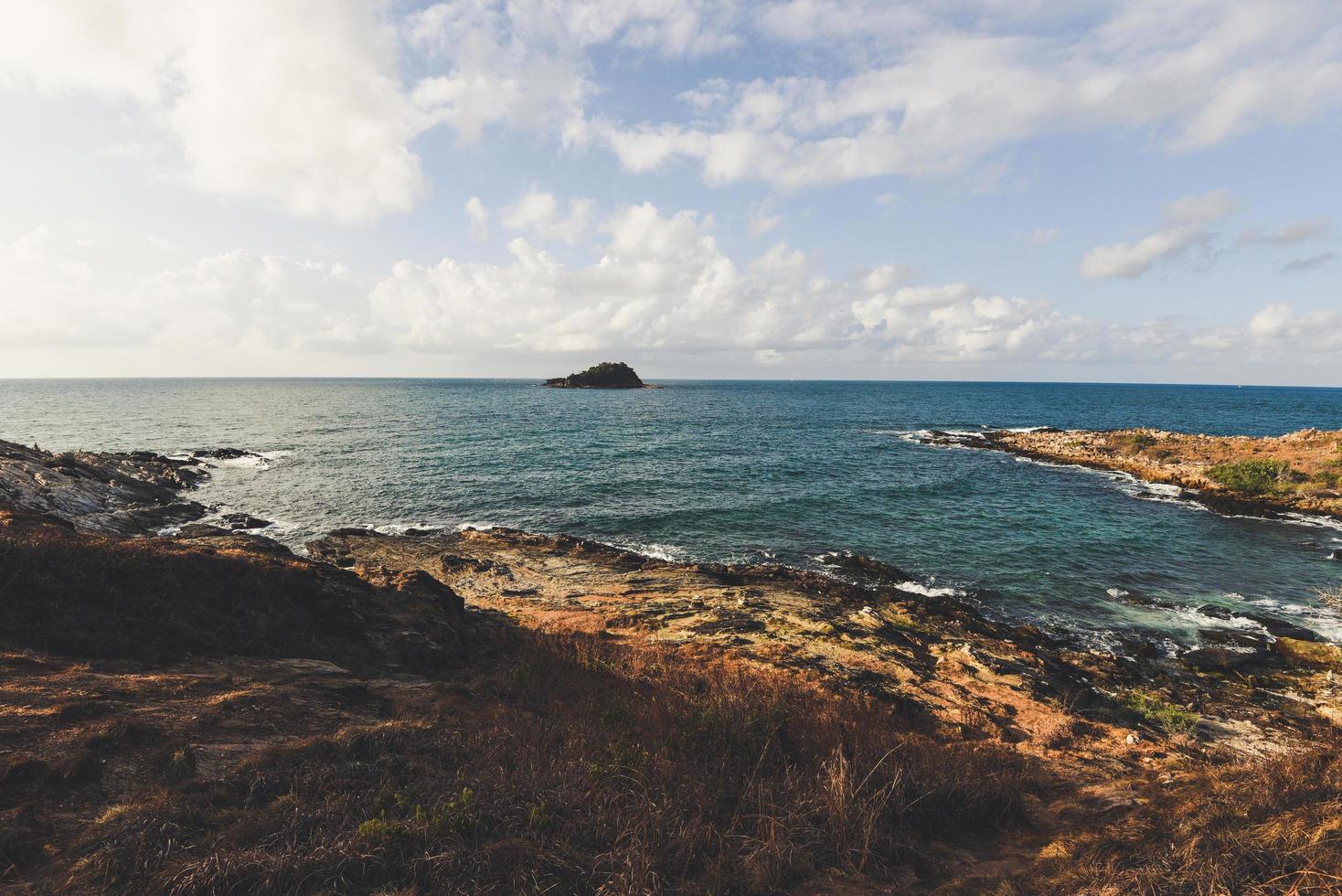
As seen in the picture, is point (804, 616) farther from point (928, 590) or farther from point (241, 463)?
point (241, 463)

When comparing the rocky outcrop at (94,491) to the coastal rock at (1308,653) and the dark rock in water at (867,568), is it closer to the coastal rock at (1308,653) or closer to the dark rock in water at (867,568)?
the dark rock in water at (867,568)

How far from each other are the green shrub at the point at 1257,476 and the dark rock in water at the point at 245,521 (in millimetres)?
67667

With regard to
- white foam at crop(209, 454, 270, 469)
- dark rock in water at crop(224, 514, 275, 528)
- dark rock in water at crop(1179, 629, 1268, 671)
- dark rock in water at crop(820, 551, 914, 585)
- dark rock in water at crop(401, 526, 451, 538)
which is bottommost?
dark rock in water at crop(1179, 629, 1268, 671)

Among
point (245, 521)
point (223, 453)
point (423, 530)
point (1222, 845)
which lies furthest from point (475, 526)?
point (223, 453)

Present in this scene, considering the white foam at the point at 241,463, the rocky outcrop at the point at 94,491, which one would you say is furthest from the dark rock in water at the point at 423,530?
the white foam at the point at 241,463

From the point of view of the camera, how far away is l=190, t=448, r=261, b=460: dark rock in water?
174ft

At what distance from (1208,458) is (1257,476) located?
1160cm

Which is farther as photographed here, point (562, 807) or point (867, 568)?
point (867, 568)

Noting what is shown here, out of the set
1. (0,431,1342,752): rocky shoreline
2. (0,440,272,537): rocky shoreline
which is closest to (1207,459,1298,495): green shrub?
(0,431,1342,752): rocky shoreline

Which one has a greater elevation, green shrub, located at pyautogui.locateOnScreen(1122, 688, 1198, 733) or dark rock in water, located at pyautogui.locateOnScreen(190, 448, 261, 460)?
dark rock in water, located at pyautogui.locateOnScreen(190, 448, 261, 460)

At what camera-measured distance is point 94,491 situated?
31516 millimetres

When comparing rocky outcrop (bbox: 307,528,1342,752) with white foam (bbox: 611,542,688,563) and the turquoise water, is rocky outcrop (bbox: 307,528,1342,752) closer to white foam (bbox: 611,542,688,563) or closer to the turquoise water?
white foam (bbox: 611,542,688,563)

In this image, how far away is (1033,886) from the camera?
21.4 feet

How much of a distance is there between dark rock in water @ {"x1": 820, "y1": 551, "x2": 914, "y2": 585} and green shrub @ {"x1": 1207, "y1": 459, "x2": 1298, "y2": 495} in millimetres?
33562
